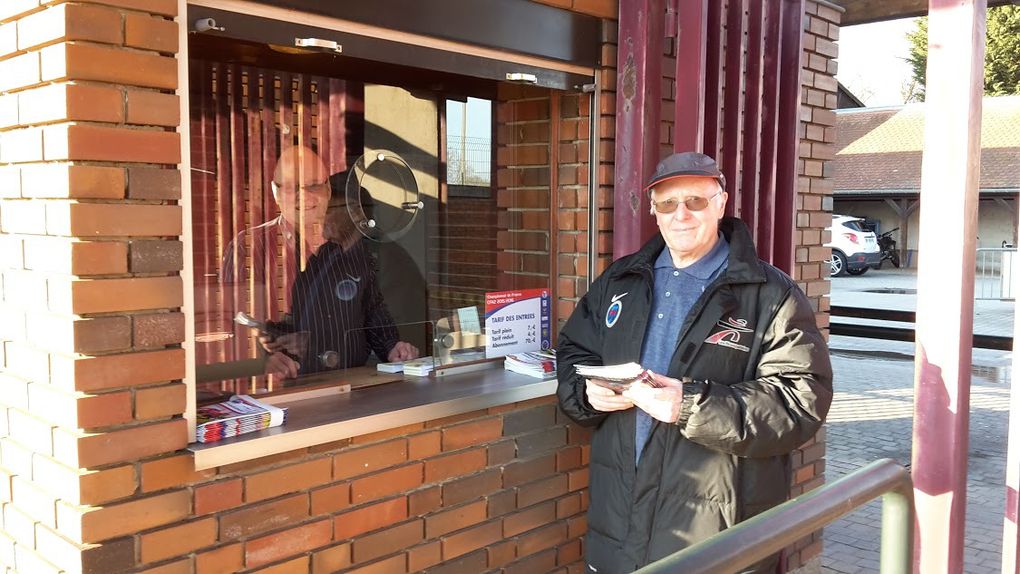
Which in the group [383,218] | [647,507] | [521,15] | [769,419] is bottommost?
[647,507]

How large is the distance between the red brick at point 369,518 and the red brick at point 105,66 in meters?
Result: 1.32

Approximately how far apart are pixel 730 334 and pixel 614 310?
410 millimetres

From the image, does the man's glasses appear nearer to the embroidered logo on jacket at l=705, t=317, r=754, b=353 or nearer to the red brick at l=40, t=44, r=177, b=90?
the embroidered logo on jacket at l=705, t=317, r=754, b=353

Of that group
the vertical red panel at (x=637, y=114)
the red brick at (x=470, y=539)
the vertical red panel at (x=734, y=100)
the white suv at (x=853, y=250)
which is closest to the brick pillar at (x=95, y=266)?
the red brick at (x=470, y=539)

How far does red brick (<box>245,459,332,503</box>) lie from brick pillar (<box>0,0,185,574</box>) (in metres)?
0.19

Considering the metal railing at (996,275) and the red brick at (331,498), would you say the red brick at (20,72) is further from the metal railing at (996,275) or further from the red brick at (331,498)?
the metal railing at (996,275)

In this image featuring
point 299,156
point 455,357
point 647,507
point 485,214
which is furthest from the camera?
point 485,214

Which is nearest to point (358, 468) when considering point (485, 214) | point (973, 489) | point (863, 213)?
point (485, 214)

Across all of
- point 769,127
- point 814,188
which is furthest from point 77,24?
point 814,188

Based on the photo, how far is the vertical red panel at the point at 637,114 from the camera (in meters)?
3.41

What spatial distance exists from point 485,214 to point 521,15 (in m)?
0.85

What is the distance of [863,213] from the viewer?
33719mm

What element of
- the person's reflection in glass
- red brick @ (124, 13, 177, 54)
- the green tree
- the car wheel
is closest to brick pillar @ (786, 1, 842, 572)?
the person's reflection in glass

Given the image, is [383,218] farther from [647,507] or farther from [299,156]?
[647,507]
